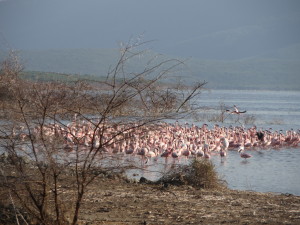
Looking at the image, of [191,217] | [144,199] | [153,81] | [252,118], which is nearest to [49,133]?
[153,81]

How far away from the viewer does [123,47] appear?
6.10 metres

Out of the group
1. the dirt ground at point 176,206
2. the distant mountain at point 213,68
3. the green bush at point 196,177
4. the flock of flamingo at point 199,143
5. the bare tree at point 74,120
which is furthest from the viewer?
the distant mountain at point 213,68

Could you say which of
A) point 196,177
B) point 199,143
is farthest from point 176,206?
point 199,143

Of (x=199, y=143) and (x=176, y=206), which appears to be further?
(x=199, y=143)

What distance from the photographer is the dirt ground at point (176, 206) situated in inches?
323

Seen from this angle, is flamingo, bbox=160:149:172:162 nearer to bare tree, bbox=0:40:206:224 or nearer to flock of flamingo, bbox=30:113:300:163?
flock of flamingo, bbox=30:113:300:163

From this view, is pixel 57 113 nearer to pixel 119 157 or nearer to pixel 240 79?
pixel 119 157

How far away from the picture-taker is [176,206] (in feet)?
30.2

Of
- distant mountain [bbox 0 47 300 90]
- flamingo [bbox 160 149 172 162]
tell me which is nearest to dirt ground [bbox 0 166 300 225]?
flamingo [bbox 160 149 172 162]

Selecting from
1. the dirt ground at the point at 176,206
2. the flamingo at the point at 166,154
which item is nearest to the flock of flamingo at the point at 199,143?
the flamingo at the point at 166,154

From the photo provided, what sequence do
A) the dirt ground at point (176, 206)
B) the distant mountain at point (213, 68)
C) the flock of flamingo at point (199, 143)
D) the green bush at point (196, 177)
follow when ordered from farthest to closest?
the distant mountain at point (213, 68)
the flock of flamingo at point (199, 143)
the green bush at point (196, 177)
the dirt ground at point (176, 206)

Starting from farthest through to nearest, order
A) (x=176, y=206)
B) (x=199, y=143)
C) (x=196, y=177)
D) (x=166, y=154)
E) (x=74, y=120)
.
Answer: (x=199, y=143), (x=166, y=154), (x=196, y=177), (x=176, y=206), (x=74, y=120)

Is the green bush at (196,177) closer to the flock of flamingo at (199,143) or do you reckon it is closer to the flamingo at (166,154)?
the flock of flamingo at (199,143)

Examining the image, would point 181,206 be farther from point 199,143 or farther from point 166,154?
point 199,143
